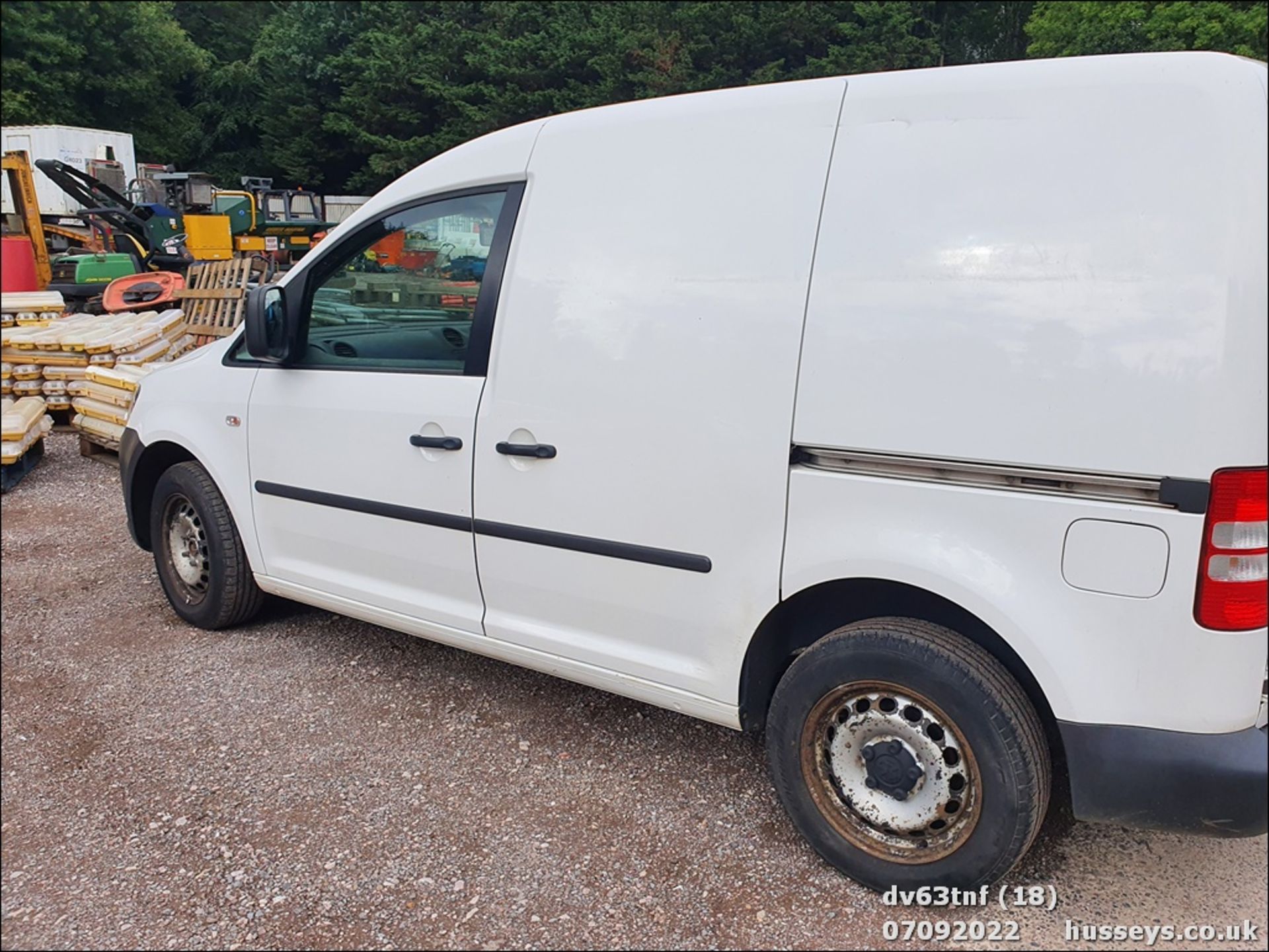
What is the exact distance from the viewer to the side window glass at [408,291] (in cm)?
304

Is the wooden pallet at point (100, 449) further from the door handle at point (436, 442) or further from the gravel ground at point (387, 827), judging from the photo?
the door handle at point (436, 442)

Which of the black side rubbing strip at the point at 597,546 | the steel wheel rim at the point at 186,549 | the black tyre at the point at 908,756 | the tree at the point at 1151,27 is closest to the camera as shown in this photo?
the black tyre at the point at 908,756

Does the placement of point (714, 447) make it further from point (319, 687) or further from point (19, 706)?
point (319, 687)

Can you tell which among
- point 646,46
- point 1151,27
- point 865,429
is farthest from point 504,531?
point 646,46

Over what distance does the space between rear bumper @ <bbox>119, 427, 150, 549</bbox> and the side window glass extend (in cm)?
116

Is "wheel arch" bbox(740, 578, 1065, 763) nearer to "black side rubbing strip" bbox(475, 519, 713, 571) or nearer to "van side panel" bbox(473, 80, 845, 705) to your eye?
"van side panel" bbox(473, 80, 845, 705)

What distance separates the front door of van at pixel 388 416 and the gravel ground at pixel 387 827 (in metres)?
0.51

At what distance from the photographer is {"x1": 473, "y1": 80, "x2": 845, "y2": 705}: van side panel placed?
2.43 metres

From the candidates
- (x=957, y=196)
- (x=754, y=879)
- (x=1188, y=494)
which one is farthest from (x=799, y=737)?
(x=957, y=196)

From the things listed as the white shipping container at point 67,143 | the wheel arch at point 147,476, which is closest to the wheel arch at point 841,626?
the white shipping container at point 67,143

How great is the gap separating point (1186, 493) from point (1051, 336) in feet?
1.39

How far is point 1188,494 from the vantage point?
1.91 m

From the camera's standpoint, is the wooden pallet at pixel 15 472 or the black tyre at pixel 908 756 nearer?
the wooden pallet at pixel 15 472

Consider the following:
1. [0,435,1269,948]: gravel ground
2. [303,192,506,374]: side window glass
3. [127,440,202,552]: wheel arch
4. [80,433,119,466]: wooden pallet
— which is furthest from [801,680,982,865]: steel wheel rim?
[80,433,119,466]: wooden pallet
